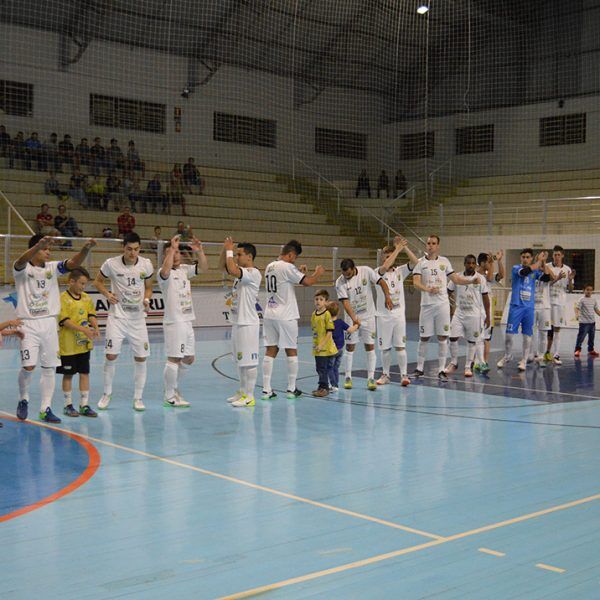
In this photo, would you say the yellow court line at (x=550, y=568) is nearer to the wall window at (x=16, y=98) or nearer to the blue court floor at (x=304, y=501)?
the blue court floor at (x=304, y=501)

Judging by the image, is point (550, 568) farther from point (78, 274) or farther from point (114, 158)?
point (114, 158)

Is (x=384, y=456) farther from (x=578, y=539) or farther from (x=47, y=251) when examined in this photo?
(x=47, y=251)

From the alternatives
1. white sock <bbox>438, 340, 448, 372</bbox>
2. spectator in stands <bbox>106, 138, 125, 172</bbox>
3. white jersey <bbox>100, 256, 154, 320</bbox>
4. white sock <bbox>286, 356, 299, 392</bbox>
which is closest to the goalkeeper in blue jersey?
white sock <bbox>438, 340, 448, 372</bbox>

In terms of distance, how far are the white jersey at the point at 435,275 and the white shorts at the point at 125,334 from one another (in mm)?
5145

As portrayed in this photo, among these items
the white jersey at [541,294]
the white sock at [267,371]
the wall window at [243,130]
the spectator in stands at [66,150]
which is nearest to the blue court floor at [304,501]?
the white sock at [267,371]

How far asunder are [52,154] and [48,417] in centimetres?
1887

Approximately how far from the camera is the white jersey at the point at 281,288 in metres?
11.4

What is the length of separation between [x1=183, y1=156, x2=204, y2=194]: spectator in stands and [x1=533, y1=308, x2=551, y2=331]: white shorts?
15660 mm

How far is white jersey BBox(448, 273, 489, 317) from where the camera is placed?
14.4 meters

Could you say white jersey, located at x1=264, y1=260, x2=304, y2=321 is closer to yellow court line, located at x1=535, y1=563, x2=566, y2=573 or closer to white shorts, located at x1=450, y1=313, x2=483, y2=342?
white shorts, located at x1=450, y1=313, x2=483, y2=342

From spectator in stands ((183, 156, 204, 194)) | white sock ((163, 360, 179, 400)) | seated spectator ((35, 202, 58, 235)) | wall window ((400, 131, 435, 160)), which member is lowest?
white sock ((163, 360, 179, 400))

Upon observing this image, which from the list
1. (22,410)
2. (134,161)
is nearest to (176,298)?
(22,410)

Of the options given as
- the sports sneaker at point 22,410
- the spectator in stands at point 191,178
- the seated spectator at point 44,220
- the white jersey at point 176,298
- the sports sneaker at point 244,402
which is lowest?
the sports sneaker at point 244,402

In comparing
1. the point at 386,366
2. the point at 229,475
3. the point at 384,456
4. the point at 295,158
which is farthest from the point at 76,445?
the point at 295,158
